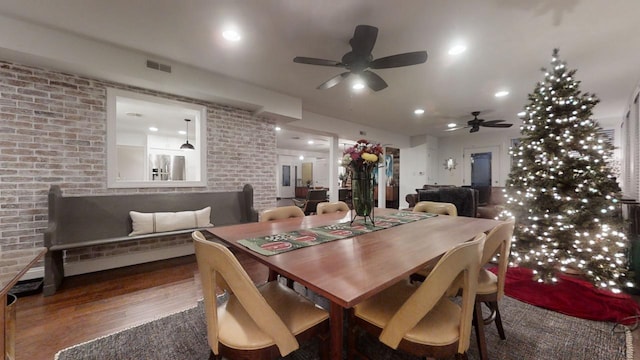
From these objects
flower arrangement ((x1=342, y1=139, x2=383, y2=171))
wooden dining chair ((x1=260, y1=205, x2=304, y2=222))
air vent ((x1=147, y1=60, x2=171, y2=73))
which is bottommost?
wooden dining chair ((x1=260, y1=205, x2=304, y2=222))

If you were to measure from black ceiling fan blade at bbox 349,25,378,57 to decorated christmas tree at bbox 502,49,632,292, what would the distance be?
6.86ft

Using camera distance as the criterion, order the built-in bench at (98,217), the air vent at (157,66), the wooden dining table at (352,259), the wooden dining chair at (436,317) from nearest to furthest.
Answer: the wooden dining table at (352,259), the wooden dining chair at (436,317), the built-in bench at (98,217), the air vent at (157,66)

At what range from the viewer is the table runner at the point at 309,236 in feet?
4.23

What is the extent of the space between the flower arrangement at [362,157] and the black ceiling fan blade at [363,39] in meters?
0.97

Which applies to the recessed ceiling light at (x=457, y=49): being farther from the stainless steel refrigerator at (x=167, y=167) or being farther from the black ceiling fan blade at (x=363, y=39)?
the stainless steel refrigerator at (x=167, y=167)

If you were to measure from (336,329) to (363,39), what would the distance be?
7.14ft

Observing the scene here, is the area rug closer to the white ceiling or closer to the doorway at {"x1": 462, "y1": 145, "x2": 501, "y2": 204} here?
the white ceiling

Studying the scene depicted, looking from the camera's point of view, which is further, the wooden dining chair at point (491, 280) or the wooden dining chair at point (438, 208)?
the wooden dining chair at point (438, 208)

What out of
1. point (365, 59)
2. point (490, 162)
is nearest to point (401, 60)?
point (365, 59)

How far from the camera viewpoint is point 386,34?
246 cm

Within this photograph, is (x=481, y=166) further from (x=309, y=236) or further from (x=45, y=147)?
(x=45, y=147)

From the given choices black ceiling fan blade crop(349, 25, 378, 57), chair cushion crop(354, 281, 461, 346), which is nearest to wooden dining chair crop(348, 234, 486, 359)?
chair cushion crop(354, 281, 461, 346)

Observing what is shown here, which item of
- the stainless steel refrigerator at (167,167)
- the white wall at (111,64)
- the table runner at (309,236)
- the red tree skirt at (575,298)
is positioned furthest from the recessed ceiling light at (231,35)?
the stainless steel refrigerator at (167,167)

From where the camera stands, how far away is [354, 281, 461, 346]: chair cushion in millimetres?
1040
